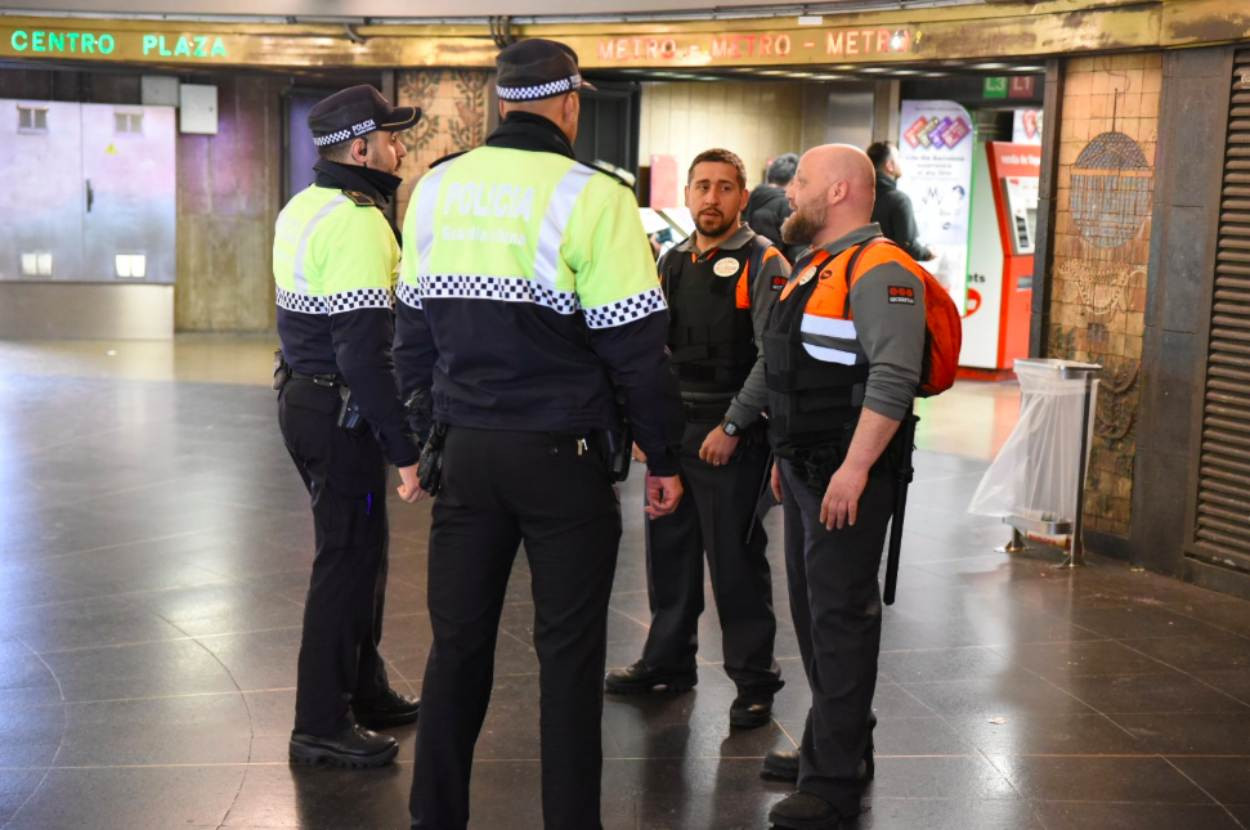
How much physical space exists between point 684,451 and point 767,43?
4572 mm

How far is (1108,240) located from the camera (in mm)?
6543

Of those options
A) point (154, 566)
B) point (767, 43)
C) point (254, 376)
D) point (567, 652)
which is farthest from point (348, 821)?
point (254, 376)

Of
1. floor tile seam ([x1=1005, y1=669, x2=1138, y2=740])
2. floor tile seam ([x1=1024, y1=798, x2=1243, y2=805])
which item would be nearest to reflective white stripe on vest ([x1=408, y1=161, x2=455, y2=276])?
floor tile seam ([x1=1024, y1=798, x2=1243, y2=805])

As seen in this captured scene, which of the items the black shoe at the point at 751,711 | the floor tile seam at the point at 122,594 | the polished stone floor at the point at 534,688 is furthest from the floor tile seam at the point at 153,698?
the black shoe at the point at 751,711

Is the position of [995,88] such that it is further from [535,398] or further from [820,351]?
[535,398]

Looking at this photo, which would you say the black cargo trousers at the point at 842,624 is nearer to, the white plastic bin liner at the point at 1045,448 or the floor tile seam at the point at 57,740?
the floor tile seam at the point at 57,740

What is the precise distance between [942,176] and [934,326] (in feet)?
29.0

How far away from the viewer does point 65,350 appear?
12445mm

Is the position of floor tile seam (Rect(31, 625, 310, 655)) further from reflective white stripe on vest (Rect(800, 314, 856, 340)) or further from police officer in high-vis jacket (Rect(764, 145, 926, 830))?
reflective white stripe on vest (Rect(800, 314, 856, 340))

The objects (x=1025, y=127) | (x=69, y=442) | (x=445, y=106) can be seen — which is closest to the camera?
(x=69, y=442)

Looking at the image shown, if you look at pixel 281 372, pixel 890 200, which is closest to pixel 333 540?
pixel 281 372

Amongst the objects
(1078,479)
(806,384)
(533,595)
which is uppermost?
(806,384)

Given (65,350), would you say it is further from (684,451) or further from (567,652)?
(567,652)

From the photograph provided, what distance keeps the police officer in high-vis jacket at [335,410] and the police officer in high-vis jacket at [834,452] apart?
998 mm
